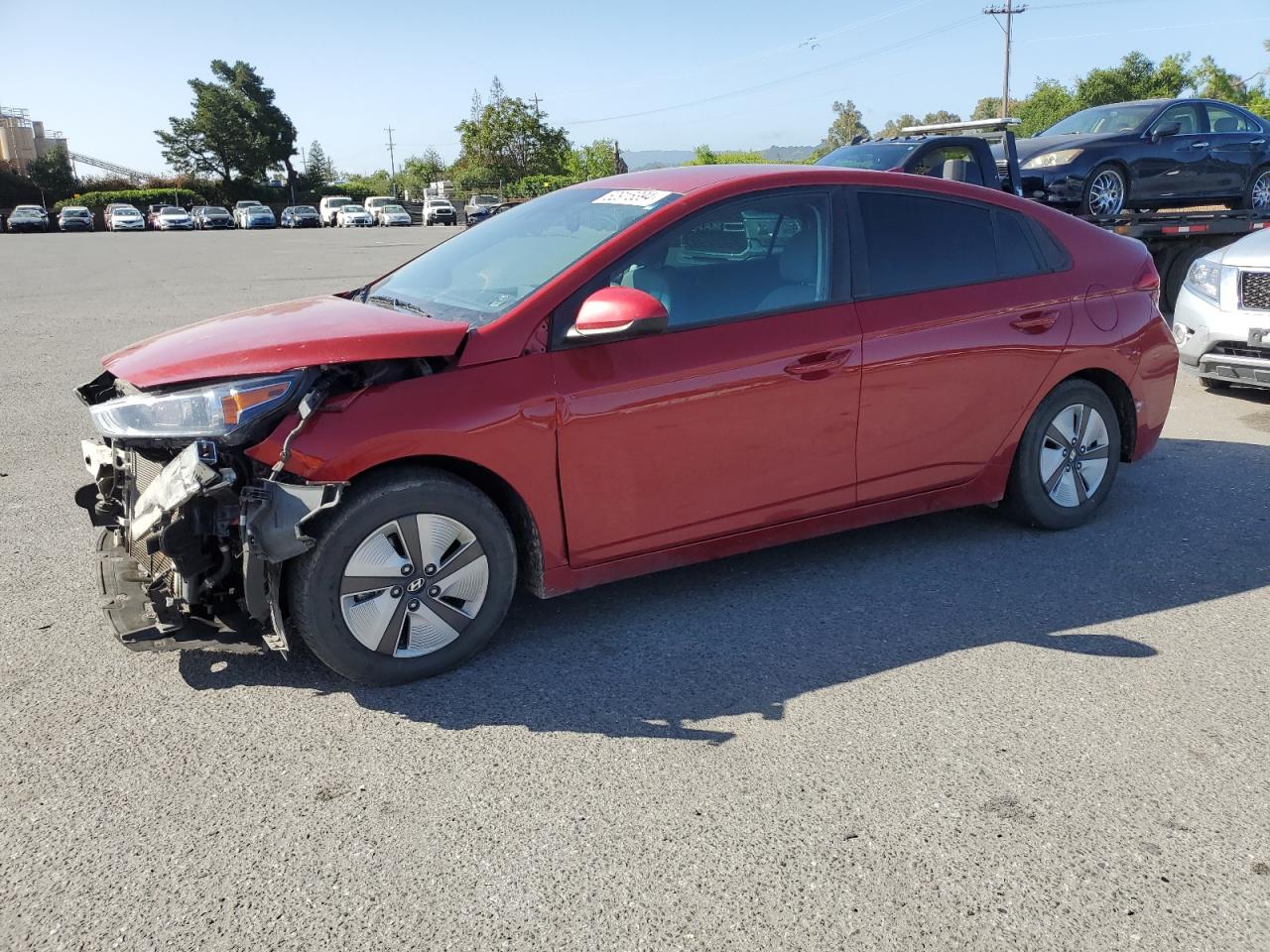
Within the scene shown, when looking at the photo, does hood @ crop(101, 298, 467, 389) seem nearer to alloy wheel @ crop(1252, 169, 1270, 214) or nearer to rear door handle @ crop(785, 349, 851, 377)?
rear door handle @ crop(785, 349, 851, 377)

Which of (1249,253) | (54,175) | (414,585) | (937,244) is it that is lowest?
(414,585)

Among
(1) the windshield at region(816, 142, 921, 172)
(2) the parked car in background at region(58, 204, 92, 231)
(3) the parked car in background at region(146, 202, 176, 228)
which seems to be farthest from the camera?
(3) the parked car in background at region(146, 202, 176, 228)

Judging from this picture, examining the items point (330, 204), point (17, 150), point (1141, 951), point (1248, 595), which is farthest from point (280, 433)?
point (17, 150)

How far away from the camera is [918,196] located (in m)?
4.60

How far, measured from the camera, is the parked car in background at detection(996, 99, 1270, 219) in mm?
12219

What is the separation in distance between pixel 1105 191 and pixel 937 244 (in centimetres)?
923

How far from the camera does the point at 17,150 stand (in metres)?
91.0

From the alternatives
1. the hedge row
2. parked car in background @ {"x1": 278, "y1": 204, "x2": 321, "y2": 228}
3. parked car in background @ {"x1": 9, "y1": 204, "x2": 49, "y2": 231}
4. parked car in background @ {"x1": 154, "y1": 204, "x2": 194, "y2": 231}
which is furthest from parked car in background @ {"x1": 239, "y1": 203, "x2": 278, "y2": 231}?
the hedge row

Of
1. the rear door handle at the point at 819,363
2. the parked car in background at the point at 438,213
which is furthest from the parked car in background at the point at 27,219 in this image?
the rear door handle at the point at 819,363

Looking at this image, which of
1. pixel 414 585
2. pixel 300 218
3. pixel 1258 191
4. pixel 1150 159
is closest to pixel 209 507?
pixel 414 585

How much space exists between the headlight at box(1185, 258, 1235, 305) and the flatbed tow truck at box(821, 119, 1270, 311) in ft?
8.13

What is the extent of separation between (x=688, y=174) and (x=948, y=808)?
2771 mm

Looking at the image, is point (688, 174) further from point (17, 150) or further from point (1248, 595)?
point (17, 150)

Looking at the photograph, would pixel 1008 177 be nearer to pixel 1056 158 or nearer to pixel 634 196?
pixel 1056 158
